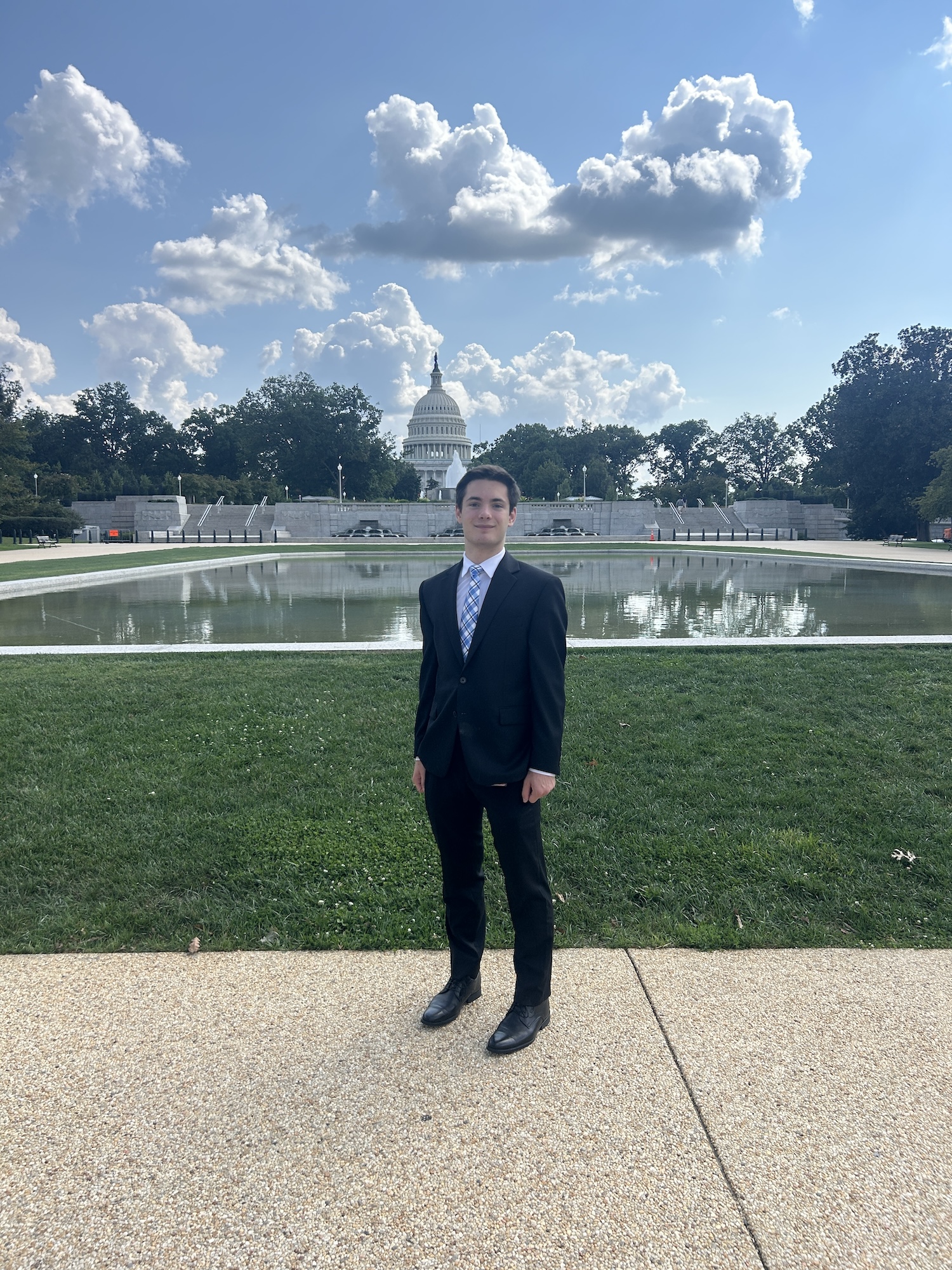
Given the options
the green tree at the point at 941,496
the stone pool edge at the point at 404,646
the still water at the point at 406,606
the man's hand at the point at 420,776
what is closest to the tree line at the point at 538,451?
the green tree at the point at 941,496

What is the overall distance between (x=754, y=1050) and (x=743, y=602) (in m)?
11.9

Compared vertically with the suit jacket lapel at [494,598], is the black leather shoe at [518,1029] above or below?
below

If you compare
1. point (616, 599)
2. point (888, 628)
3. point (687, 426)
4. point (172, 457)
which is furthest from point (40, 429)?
point (888, 628)

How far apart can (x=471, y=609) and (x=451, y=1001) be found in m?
1.47

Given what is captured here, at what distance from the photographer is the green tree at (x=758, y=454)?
3359 inches

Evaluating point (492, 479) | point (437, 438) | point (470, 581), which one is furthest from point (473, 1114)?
point (437, 438)

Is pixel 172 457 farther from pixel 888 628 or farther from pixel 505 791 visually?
pixel 505 791

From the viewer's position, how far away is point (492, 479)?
2746mm

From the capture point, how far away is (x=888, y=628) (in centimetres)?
1052

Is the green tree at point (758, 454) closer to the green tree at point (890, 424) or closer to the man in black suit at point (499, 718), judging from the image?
the green tree at point (890, 424)

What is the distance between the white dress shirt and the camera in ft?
9.23

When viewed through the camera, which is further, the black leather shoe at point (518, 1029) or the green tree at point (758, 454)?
the green tree at point (758, 454)

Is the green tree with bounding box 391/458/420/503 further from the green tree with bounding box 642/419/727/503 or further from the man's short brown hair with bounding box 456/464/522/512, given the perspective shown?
the man's short brown hair with bounding box 456/464/522/512

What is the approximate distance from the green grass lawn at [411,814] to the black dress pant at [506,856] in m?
0.69
